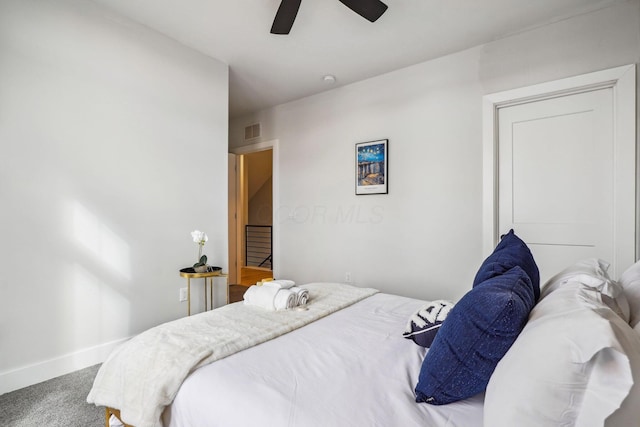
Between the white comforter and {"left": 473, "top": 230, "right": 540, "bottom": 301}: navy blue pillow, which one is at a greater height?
{"left": 473, "top": 230, "right": 540, "bottom": 301}: navy blue pillow

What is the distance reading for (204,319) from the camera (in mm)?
1589

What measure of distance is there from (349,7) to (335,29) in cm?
63

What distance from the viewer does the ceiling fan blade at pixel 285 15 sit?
1.97m

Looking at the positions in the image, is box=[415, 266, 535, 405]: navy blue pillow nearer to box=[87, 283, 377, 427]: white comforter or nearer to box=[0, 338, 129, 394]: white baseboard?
box=[87, 283, 377, 427]: white comforter

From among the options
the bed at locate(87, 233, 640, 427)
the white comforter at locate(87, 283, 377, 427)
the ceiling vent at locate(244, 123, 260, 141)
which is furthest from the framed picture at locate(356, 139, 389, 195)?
the white comforter at locate(87, 283, 377, 427)

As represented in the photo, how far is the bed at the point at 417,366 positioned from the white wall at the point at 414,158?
141 cm

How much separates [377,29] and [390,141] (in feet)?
3.62

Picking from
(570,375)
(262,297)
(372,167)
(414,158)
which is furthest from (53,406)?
(414,158)

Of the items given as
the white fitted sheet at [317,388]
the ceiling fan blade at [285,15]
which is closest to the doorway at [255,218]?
the ceiling fan blade at [285,15]

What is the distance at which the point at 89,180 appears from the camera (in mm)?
2211

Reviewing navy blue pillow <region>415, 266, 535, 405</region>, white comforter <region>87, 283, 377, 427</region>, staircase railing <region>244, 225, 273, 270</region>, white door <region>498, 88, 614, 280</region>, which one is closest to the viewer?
navy blue pillow <region>415, 266, 535, 405</region>

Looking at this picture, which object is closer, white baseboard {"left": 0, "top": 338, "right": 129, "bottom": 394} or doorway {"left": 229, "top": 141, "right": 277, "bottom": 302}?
white baseboard {"left": 0, "top": 338, "right": 129, "bottom": 394}

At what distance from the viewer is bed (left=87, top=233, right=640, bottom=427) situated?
1.89 feet

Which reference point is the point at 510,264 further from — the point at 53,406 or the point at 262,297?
the point at 53,406
